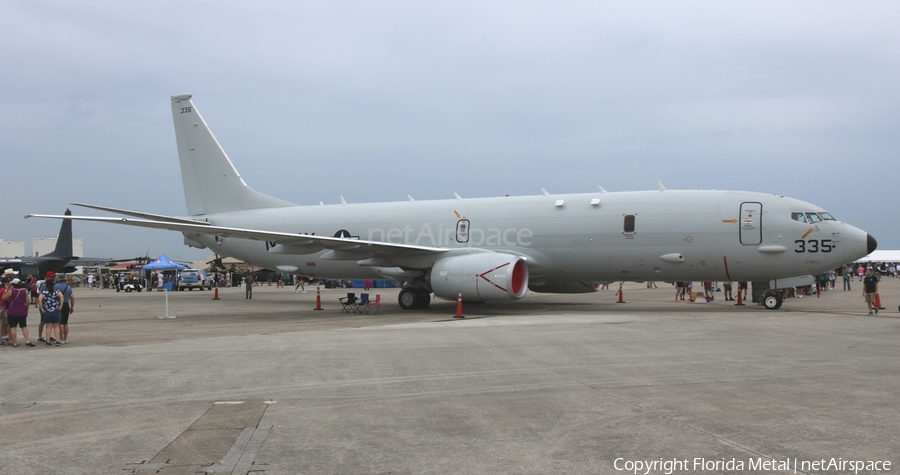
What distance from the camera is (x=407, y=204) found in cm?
2595

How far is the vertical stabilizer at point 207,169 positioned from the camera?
28891 millimetres

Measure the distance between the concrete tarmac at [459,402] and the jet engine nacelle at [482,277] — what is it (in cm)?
572

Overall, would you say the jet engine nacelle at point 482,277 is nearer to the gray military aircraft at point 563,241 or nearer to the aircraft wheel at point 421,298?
the gray military aircraft at point 563,241

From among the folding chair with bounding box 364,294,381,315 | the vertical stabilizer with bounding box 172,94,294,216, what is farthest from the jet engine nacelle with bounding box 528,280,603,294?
the vertical stabilizer with bounding box 172,94,294,216

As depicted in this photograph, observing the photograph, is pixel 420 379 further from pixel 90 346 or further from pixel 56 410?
pixel 90 346

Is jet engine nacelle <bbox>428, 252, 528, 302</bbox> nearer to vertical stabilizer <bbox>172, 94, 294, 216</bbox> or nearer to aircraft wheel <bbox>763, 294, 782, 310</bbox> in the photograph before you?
aircraft wheel <bbox>763, 294, 782, 310</bbox>

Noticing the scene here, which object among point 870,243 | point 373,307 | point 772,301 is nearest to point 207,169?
point 373,307

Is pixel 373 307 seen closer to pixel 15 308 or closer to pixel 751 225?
pixel 15 308

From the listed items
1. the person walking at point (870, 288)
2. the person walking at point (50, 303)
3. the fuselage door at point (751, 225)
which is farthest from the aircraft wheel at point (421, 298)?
the person walking at point (870, 288)

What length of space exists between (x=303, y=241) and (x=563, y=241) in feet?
26.3

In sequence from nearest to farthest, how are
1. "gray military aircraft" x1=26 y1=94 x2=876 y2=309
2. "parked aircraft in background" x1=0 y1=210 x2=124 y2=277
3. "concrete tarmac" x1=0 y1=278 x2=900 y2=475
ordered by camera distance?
"concrete tarmac" x1=0 y1=278 x2=900 y2=475 → "gray military aircraft" x1=26 y1=94 x2=876 y2=309 → "parked aircraft in background" x1=0 y1=210 x2=124 y2=277

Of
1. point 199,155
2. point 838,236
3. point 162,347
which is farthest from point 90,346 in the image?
point 838,236

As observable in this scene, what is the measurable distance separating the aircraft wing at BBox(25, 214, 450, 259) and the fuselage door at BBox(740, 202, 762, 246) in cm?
878

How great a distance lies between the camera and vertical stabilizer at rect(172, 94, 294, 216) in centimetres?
2889
